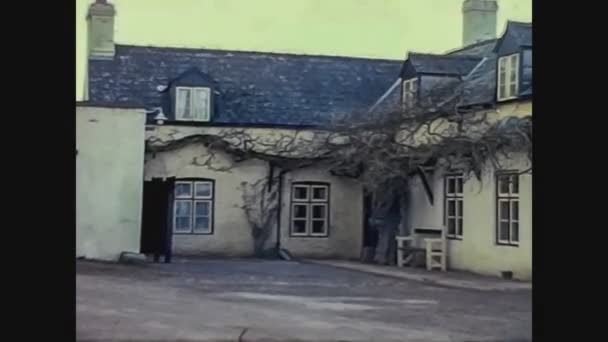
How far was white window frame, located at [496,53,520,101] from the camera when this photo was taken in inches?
476

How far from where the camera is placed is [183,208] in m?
15.2

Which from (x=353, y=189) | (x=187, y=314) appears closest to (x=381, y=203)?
(x=353, y=189)

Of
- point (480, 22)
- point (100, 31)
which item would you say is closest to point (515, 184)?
point (480, 22)

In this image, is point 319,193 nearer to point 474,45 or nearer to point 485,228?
point 474,45

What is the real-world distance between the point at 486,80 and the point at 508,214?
1.86m

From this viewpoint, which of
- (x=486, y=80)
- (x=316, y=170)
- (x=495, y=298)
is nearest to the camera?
(x=495, y=298)

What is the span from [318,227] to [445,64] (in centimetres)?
309

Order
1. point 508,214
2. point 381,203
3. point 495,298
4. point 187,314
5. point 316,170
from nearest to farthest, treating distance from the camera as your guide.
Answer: point 187,314 → point 495,298 → point 508,214 → point 381,203 → point 316,170

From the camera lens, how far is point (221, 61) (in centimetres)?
1625

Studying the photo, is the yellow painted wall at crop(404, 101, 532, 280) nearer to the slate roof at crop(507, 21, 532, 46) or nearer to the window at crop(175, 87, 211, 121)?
the slate roof at crop(507, 21, 532, 46)

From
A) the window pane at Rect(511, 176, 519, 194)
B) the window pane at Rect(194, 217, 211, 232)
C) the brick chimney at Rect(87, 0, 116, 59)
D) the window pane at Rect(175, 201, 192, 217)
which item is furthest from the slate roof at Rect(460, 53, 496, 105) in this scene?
the brick chimney at Rect(87, 0, 116, 59)

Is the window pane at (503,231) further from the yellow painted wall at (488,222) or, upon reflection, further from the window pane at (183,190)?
the window pane at (183,190)
